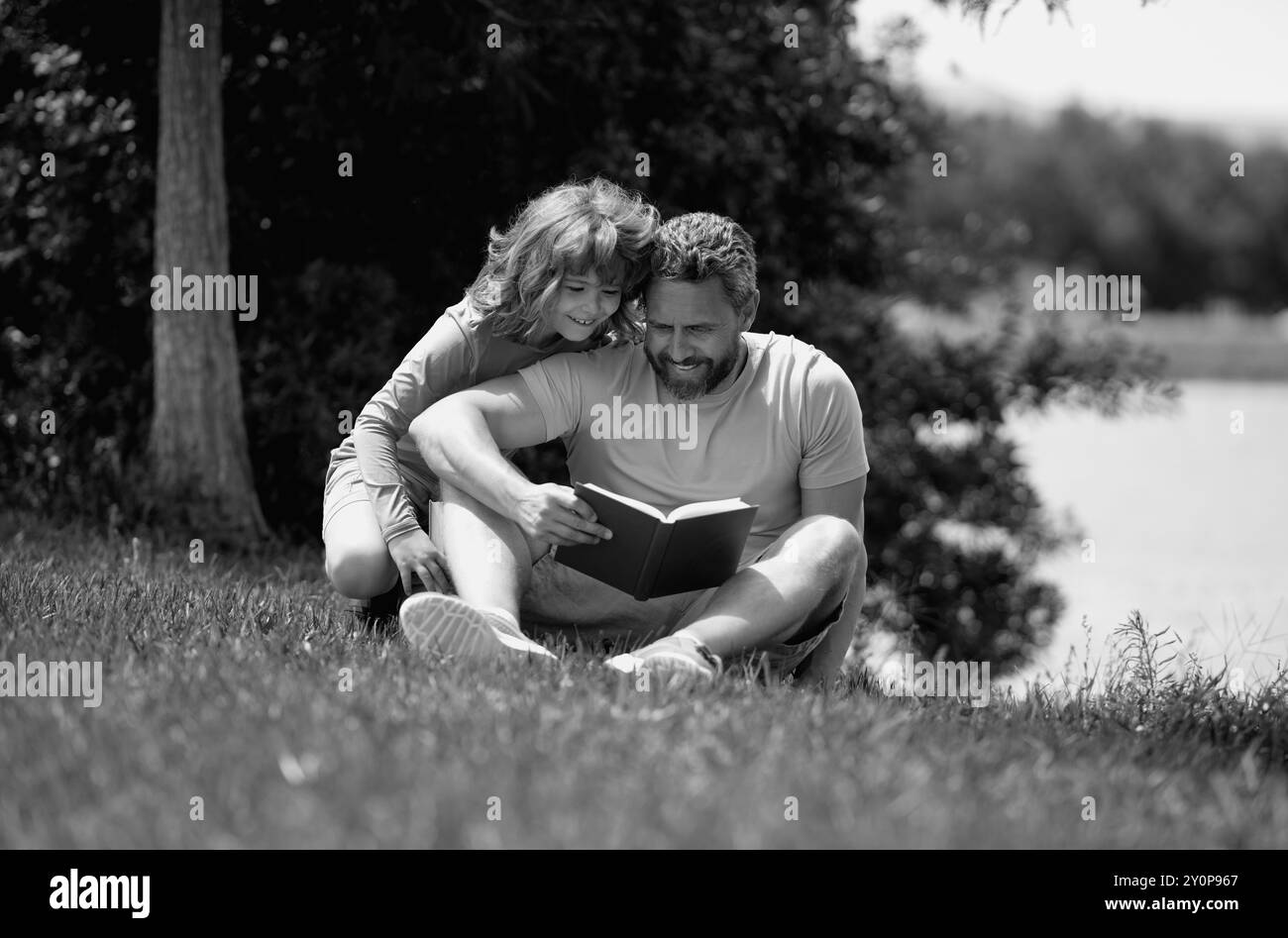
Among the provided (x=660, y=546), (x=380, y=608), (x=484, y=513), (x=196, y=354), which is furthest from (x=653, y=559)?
(x=196, y=354)

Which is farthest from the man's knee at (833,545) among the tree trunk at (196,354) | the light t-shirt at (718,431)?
the tree trunk at (196,354)

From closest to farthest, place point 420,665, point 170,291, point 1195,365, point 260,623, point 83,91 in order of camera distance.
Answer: point 420,665 → point 260,623 → point 170,291 → point 83,91 → point 1195,365

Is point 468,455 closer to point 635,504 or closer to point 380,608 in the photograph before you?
point 635,504

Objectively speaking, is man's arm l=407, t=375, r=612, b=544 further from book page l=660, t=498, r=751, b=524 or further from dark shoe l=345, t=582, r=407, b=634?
dark shoe l=345, t=582, r=407, b=634

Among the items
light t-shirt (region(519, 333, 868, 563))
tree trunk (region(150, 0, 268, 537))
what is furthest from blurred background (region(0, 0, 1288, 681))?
light t-shirt (region(519, 333, 868, 563))

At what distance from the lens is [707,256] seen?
4.06 meters

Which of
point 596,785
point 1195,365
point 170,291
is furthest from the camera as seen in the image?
point 1195,365

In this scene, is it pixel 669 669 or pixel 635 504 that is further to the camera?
pixel 635 504

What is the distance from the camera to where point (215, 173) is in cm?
639

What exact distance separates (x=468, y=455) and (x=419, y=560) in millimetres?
324

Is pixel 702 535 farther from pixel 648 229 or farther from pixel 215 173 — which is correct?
pixel 215 173
